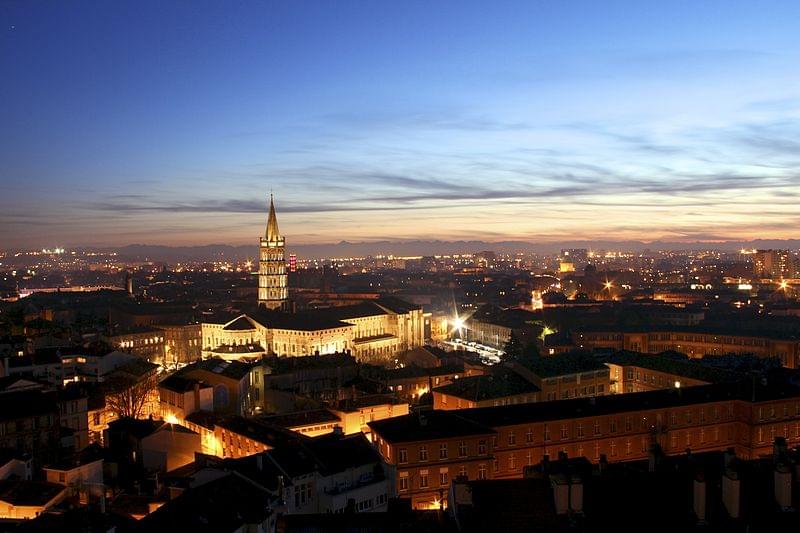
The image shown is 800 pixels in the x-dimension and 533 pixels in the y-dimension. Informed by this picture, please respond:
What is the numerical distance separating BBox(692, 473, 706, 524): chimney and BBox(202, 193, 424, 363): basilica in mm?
52162

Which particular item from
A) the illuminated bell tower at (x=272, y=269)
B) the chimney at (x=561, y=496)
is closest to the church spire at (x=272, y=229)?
the illuminated bell tower at (x=272, y=269)

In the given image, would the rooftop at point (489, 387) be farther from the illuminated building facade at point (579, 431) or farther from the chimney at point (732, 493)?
the chimney at point (732, 493)

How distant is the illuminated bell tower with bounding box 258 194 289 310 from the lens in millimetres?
92688

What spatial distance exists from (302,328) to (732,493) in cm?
6226

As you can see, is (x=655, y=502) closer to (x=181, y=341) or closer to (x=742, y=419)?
(x=742, y=419)

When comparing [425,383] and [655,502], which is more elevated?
[655,502]

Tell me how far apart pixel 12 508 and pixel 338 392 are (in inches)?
959

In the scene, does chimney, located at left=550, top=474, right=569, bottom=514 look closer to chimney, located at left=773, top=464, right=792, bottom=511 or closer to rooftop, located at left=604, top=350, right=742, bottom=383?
chimney, located at left=773, top=464, right=792, bottom=511

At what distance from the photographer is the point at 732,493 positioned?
13.7 meters

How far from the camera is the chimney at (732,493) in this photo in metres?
13.6

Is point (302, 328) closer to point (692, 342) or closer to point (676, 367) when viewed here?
point (692, 342)

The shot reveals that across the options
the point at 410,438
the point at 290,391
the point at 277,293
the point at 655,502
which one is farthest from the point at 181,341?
the point at 655,502

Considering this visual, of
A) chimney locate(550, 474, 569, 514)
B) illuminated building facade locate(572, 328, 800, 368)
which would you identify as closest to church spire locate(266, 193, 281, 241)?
illuminated building facade locate(572, 328, 800, 368)

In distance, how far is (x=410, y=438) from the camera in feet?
86.2
